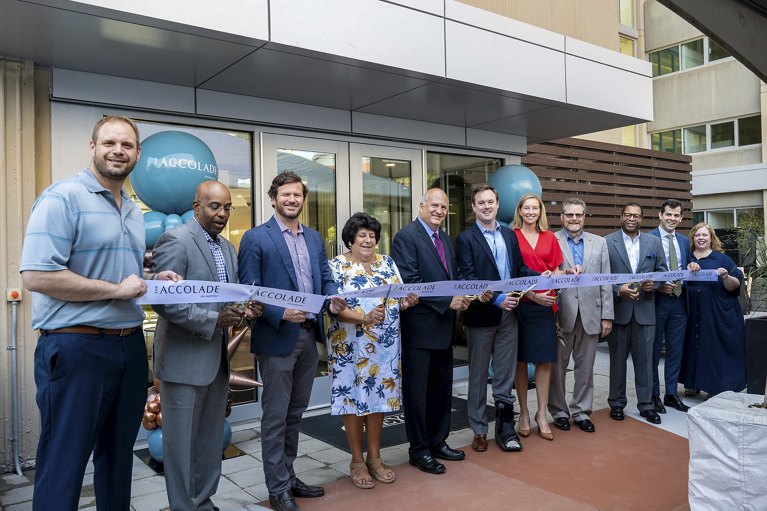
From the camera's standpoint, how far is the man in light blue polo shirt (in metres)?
2.22

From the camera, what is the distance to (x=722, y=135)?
724 inches

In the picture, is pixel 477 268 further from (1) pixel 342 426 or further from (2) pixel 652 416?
(2) pixel 652 416

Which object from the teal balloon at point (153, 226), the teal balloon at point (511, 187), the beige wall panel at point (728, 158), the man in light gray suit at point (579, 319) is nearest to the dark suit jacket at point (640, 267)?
the man in light gray suit at point (579, 319)

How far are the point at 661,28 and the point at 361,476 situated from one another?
65.2 feet

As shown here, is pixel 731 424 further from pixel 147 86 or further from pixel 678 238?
pixel 147 86

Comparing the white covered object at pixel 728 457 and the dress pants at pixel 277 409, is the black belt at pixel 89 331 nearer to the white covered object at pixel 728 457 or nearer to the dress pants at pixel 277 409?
the dress pants at pixel 277 409

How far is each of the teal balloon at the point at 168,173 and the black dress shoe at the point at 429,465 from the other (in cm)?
242

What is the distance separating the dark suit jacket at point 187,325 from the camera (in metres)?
2.80

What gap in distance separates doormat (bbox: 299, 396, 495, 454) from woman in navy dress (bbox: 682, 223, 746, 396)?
83.2 inches

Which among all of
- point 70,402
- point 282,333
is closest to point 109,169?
point 70,402

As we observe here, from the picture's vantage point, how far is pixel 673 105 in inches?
753

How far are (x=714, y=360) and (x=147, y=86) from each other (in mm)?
5658

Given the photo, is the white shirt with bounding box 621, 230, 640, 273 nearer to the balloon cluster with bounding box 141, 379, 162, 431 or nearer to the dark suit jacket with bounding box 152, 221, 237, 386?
the dark suit jacket with bounding box 152, 221, 237, 386

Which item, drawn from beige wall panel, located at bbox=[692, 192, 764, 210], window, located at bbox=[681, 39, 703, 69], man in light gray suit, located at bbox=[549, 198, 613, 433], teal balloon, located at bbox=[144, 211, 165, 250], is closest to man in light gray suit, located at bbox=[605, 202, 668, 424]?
man in light gray suit, located at bbox=[549, 198, 613, 433]
